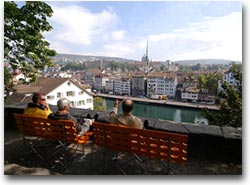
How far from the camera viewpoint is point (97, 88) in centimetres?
6894

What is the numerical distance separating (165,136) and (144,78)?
67.8 meters

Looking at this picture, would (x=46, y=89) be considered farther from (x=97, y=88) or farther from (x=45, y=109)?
(x=97, y=88)

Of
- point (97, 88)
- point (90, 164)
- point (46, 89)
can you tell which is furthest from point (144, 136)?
point (97, 88)

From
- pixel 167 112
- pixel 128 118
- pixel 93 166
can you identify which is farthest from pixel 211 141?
pixel 167 112

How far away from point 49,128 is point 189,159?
1973 millimetres

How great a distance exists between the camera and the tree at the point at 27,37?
5.71 m

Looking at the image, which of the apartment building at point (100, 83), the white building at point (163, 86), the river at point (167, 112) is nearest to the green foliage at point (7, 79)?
the river at point (167, 112)

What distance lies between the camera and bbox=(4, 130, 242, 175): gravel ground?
9.62 ft

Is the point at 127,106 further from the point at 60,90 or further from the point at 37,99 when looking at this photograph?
the point at 60,90

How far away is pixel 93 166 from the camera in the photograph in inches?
121

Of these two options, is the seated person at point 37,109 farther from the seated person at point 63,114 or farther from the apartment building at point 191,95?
the apartment building at point 191,95

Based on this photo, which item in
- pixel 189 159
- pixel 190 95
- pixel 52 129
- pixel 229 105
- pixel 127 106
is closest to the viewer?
pixel 127 106

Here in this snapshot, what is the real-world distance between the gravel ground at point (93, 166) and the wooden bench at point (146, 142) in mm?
350

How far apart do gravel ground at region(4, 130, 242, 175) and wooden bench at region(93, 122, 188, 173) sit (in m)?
0.35
